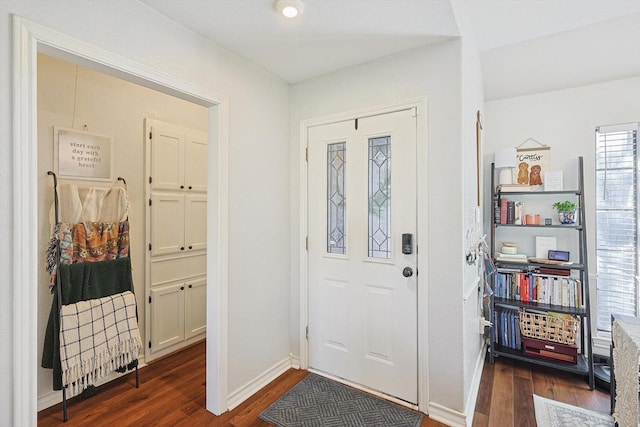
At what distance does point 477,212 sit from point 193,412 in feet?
8.54

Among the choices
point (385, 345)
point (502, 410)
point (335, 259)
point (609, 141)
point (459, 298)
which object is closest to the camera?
point (459, 298)

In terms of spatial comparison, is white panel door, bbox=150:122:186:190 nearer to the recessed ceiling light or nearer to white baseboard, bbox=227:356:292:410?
the recessed ceiling light

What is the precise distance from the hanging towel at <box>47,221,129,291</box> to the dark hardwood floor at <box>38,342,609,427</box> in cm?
91

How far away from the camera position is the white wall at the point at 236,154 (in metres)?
1.26

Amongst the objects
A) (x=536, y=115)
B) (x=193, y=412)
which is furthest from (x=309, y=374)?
(x=536, y=115)

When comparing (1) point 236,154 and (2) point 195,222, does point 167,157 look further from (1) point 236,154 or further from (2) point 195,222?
(1) point 236,154

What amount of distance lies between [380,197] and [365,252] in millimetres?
433

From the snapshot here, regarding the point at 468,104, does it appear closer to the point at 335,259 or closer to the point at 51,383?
the point at 335,259

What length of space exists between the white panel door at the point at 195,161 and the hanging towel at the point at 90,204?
0.73 meters

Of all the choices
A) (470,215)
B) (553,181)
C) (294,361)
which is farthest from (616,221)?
(294,361)

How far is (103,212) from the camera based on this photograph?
93.2 inches

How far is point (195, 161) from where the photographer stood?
10.5 feet

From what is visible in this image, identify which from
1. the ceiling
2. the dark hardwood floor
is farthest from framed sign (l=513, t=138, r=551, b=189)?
the dark hardwood floor

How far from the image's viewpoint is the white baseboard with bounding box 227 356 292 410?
2.23 meters
